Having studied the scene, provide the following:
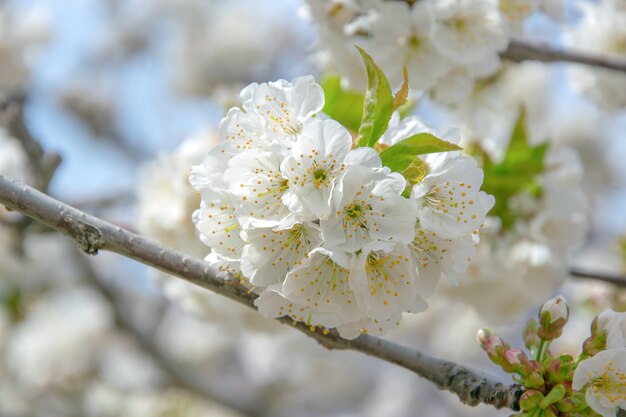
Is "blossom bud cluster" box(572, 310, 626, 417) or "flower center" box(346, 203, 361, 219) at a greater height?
"flower center" box(346, 203, 361, 219)

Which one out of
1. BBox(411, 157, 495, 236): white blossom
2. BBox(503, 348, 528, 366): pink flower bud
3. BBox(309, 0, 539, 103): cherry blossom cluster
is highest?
BBox(411, 157, 495, 236): white blossom

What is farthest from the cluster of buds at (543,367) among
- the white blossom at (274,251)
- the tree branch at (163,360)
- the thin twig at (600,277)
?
the tree branch at (163,360)

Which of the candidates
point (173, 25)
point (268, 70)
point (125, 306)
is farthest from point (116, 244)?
point (173, 25)

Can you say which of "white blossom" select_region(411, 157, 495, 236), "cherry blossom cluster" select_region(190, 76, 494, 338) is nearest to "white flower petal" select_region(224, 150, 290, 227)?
"cherry blossom cluster" select_region(190, 76, 494, 338)

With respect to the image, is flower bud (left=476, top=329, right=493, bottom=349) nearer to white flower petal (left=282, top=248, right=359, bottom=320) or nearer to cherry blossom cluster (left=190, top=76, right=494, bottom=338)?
cherry blossom cluster (left=190, top=76, right=494, bottom=338)

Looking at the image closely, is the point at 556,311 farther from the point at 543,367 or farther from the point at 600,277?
the point at 600,277

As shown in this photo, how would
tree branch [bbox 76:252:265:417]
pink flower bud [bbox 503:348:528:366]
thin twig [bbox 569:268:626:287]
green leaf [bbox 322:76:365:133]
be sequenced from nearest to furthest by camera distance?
pink flower bud [bbox 503:348:528:366] < green leaf [bbox 322:76:365:133] < thin twig [bbox 569:268:626:287] < tree branch [bbox 76:252:265:417]

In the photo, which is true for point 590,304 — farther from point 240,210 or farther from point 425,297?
point 240,210

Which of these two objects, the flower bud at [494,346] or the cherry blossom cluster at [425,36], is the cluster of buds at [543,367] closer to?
the flower bud at [494,346]
